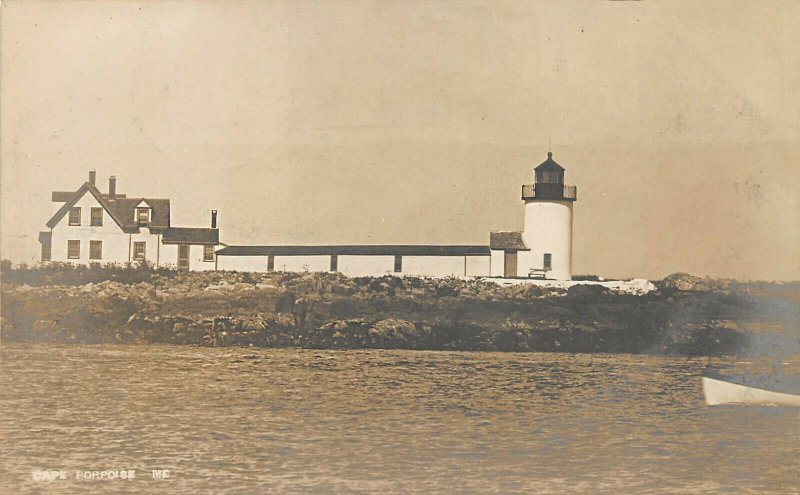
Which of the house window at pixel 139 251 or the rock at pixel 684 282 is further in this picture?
the house window at pixel 139 251

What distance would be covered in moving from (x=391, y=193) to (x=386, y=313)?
2.48 feet

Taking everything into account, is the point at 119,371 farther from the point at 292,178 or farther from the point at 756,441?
the point at 756,441

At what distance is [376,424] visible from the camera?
4883 mm

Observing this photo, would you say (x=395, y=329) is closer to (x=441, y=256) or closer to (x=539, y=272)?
(x=441, y=256)

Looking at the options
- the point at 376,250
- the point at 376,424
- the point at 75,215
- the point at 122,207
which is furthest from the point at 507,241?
the point at 75,215

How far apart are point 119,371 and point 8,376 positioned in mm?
620

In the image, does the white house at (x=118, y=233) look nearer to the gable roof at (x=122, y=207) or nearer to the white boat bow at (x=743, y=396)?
the gable roof at (x=122, y=207)

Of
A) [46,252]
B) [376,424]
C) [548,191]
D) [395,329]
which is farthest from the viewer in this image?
[395,329]

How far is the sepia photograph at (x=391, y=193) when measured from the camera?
5102 mm

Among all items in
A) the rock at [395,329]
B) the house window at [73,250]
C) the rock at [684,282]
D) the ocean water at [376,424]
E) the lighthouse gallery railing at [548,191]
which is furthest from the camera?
the rock at [395,329]

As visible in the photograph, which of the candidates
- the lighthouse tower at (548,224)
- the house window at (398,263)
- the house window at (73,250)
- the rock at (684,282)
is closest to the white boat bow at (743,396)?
the rock at (684,282)

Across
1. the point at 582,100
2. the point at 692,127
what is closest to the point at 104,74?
the point at 582,100

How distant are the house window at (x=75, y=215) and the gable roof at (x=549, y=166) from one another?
2611 mm

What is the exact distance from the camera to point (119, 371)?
5203 mm
